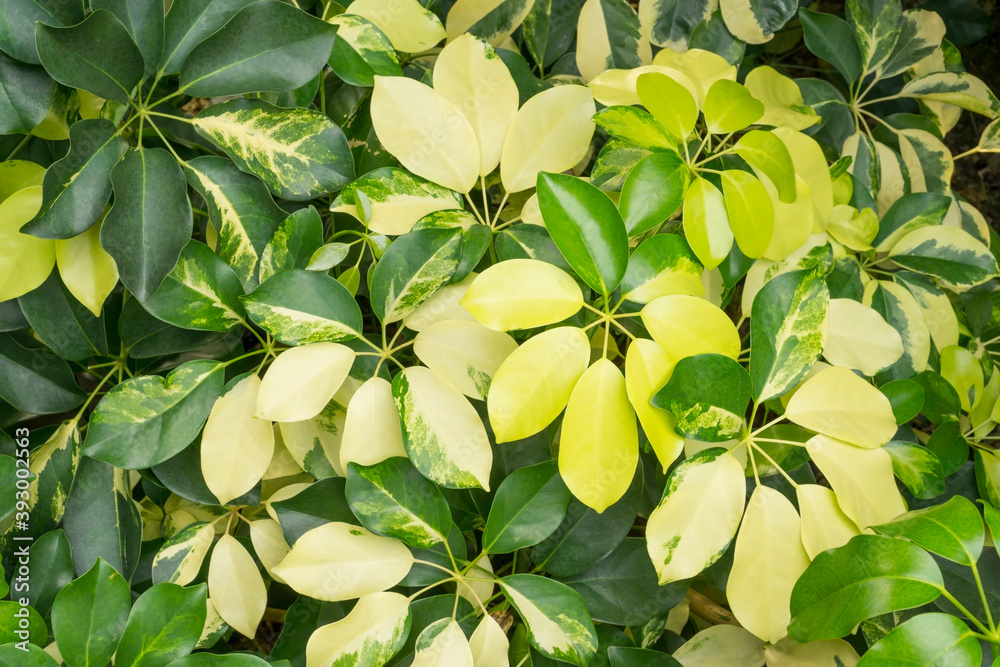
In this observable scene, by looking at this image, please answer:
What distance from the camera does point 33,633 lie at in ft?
2.06

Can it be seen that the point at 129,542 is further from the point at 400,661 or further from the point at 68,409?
the point at 400,661

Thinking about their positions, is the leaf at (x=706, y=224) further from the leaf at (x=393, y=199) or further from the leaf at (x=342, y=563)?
the leaf at (x=342, y=563)

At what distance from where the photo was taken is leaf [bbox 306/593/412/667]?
0.60m

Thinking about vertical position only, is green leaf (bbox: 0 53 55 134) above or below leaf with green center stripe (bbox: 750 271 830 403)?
above

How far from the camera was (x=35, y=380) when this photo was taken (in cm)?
74

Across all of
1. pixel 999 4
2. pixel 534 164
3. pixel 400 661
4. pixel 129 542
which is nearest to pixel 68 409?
pixel 129 542

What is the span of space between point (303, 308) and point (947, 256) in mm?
806

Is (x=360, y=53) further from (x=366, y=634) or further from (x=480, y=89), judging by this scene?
(x=366, y=634)

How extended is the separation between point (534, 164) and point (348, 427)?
0.34m

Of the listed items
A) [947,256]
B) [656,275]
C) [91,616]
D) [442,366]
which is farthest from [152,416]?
[947,256]

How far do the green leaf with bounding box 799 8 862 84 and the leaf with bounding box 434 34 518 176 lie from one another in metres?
0.53

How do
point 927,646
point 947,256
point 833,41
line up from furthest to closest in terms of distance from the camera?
point 833,41, point 947,256, point 927,646

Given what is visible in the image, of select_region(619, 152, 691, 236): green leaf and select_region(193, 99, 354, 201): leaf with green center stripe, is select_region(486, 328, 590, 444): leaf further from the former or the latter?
select_region(193, 99, 354, 201): leaf with green center stripe
